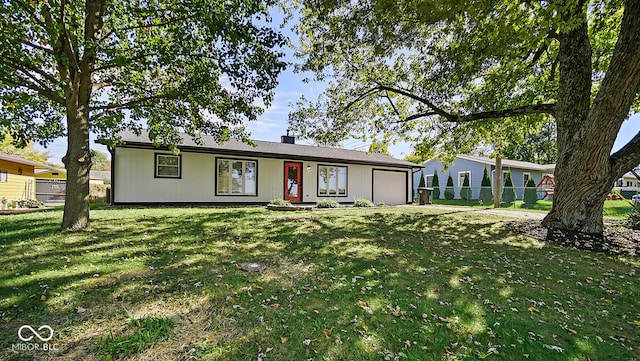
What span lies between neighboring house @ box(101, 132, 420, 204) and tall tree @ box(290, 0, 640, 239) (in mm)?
3502

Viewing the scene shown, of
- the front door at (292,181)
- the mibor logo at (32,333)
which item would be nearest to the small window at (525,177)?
the front door at (292,181)

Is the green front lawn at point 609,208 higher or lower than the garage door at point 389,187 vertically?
lower

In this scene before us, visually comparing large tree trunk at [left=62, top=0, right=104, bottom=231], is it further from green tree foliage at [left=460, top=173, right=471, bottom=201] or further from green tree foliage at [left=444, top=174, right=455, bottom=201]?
green tree foliage at [left=444, top=174, right=455, bottom=201]

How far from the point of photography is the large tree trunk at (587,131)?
212 inches

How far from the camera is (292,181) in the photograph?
1362cm

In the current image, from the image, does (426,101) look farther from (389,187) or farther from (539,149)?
(539,149)

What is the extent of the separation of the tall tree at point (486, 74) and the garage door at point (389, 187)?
469cm

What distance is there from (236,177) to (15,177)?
11.4 metres

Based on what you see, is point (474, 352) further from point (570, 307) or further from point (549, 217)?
point (549, 217)

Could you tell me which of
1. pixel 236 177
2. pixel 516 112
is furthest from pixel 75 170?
pixel 516 112

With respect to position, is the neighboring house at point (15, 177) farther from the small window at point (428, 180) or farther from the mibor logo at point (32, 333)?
the small window at point (428, 180)

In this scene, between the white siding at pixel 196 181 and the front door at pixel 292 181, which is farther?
the front door at pixel 292 181

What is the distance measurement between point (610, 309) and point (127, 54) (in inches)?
323

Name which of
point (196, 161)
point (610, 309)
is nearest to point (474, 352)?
point (610, 309)
